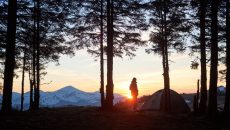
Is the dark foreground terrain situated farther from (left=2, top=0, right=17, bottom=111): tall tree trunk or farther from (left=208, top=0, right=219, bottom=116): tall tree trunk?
(left=208, top=0, right=219, bottom=116): tall tree trunk

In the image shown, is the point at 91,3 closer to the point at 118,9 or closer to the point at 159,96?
the point at 118,9

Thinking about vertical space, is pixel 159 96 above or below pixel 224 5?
below

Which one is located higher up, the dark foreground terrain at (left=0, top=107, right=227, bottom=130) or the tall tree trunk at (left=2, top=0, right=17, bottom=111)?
the tall tree trunk at (left=2, top=0, right=17, bottom=111)

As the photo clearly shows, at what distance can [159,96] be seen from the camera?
1517 inches

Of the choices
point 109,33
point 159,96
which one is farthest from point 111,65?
point 159,96

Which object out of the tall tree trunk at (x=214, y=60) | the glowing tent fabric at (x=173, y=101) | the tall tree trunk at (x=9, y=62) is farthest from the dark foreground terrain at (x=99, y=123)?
the glowing tent fabric at (x=173, y=101)

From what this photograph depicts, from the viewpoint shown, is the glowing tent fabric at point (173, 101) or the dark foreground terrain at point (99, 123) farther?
the glowing tent fabric at point (173, 101)

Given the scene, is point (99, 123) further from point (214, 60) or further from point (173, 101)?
point (173, 101)

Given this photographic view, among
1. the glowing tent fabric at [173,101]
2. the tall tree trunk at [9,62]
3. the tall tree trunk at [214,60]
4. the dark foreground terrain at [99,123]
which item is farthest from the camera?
the glowing tent fabric at [173,101]

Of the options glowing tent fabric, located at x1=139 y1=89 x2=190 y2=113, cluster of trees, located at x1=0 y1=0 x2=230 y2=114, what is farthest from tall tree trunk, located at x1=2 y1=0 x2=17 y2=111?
glowing tent fabric, located at x1=139 y1=89 x2=190 y2=113

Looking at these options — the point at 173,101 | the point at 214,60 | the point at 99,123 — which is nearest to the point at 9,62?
the point at 99,123

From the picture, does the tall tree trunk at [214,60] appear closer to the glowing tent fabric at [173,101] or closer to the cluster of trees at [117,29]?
the cluster of trees at [117,29]

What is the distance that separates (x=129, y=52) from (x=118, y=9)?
357cm

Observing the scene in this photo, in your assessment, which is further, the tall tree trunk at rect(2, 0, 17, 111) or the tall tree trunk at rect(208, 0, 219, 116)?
the tall tree trunk at rect(208, 0, 219, 116)
